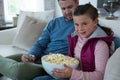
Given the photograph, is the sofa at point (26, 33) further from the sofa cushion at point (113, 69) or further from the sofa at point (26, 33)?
the sofa cushion at point (113, 69)

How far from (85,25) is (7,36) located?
4.66 ft

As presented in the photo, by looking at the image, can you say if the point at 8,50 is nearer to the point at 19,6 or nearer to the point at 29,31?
the point at 29,31

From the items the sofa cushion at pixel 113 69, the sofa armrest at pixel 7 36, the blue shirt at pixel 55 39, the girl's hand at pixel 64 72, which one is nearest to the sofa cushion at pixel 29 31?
the sofa armrest at pixel 7 36

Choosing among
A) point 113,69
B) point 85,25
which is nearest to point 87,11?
point 85,25

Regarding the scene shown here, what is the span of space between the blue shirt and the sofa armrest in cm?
81

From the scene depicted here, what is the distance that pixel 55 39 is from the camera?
177 cm

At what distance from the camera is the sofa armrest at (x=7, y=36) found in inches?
97.9

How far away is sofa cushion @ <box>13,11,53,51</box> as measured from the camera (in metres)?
2.32

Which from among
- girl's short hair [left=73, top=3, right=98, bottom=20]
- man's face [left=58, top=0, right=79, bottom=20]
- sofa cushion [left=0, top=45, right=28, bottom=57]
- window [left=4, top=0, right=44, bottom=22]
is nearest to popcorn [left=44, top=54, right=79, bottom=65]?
girl's short hair [left=73, top=3, right=98, bottom=20]

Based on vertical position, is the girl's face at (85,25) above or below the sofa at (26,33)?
above

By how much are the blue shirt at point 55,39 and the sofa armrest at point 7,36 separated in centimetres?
81

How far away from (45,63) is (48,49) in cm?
49

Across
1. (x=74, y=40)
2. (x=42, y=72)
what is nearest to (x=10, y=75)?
(x=42, y=72)

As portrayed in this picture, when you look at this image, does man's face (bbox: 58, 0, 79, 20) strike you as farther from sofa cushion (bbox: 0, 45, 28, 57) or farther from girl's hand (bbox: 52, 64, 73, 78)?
sofa cushion (bbox: 0, 45, 28, 57)
